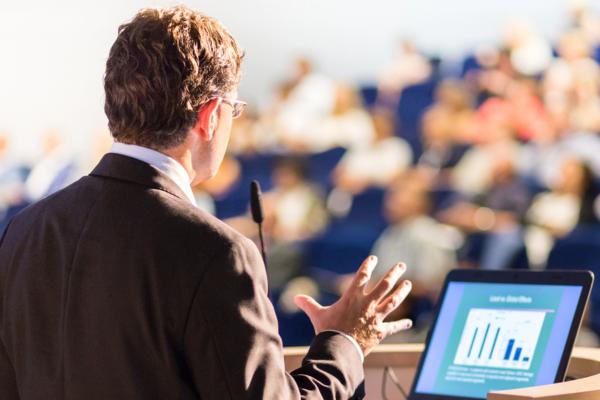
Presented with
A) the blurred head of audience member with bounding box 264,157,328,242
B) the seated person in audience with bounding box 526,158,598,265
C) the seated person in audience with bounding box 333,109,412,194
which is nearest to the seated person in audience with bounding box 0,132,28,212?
the blurred head of audience member with bounding box 264,157,328,242

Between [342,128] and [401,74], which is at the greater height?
[401,74]

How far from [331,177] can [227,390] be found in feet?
16.6

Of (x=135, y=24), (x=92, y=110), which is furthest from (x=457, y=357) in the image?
(x=92, y=110)

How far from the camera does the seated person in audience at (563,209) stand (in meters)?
5.17

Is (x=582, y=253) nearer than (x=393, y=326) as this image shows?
No

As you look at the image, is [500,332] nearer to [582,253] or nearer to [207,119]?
[207,119]

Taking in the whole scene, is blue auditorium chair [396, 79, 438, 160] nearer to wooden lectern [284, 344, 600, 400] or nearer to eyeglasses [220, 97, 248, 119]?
wooden lectern [284, 344, 600, 400]

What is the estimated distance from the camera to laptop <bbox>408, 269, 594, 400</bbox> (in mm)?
1755

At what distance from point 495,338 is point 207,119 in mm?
785

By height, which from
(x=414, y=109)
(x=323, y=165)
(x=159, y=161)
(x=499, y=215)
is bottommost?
(x=499, y=215)

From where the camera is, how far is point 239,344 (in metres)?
1.21

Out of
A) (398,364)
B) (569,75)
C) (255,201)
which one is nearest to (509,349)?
(398,364)

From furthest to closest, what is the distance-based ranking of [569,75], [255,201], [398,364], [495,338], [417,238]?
[417,238]
[569,75]
[398,364]
[495,338]
[255,201]

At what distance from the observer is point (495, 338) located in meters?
1.84
